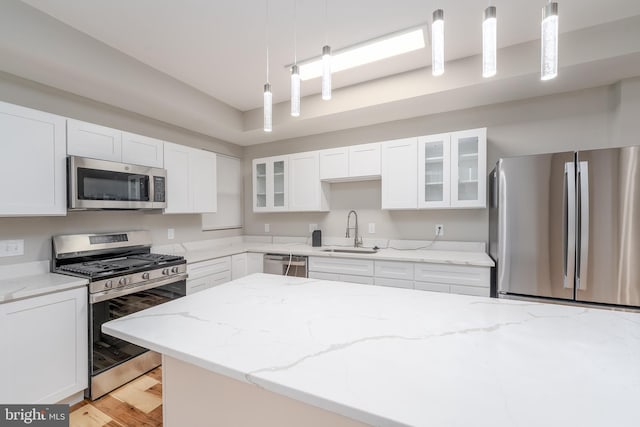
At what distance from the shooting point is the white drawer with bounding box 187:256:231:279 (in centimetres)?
277

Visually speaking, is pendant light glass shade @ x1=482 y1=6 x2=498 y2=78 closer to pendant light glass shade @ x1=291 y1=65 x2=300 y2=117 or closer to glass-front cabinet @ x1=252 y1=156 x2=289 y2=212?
pendant light glass shade @ x1=291 y1=65 x2=300 y2=117

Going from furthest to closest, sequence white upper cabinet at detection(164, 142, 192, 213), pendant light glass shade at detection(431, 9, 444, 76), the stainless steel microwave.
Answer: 1. white upper cabinet at detection(164, 142, 192, 213)
2. the stainless steel microwave
3. pendant light glass shade at detection(431, 9, 444, 76)

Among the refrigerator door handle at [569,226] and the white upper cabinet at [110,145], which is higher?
the white upper cabinet at [110,145]

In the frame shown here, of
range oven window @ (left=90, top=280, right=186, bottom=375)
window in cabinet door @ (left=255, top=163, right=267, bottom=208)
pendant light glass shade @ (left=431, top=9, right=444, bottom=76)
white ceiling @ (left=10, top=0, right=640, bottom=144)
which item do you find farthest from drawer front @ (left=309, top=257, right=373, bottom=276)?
pendant light glass shade @ (left=431, top=9, right=444, bottom=76)

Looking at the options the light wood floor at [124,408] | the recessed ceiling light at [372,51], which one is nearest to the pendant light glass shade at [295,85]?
the recessed ceiling light at [372,51]

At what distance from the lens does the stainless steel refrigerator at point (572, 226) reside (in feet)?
6.14

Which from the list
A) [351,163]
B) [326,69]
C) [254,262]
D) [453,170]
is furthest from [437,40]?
[254,262]

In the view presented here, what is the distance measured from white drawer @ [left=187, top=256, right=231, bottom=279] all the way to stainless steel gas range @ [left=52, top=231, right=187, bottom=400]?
16cm

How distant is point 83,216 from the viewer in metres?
2.42

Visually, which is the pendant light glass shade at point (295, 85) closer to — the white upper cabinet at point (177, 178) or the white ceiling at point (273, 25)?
the white ceiling at point (273, 25)

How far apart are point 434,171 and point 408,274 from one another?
43.5 inches

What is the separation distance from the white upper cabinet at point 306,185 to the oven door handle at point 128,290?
1.62 m

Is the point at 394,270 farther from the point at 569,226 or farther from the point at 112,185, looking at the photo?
the point at 112,185

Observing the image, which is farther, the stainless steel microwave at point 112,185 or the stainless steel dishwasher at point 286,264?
the stainless steel dishwasher at point 286,264
